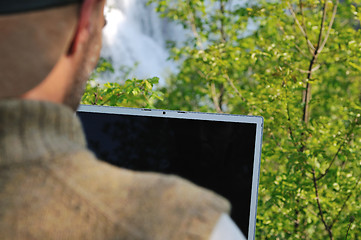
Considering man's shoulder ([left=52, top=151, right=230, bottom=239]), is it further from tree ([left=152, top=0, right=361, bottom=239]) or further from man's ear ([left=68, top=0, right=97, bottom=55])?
tree ([left=152, top=0, right=361, bottom=239])

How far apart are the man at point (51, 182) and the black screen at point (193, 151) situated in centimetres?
99

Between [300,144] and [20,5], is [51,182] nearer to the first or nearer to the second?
[20,5]

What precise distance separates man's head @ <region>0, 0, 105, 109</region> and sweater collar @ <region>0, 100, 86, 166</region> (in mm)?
18

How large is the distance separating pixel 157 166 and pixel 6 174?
105 cm

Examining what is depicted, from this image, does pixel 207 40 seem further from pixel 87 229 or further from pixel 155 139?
pixel 87 229

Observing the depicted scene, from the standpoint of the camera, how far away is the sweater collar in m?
0.56

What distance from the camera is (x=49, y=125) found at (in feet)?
1.91

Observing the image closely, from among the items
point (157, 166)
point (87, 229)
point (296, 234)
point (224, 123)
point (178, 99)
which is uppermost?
point (87, 229)

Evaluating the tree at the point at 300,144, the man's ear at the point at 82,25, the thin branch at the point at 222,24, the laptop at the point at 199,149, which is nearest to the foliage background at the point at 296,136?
the tree at the point at 300,144

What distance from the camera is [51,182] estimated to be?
56 cm

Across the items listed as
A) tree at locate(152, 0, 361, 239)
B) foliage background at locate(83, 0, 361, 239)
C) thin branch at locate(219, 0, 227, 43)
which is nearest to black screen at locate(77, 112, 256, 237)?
foliage background at locate(83, 0, 361, 239)

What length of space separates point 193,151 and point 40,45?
3.53ft

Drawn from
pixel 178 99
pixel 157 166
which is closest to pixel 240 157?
pixel 157 166

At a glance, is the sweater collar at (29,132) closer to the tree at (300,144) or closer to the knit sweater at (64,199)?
the knit sweater at (64,199)
